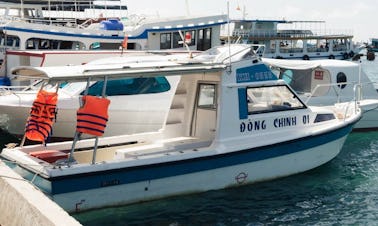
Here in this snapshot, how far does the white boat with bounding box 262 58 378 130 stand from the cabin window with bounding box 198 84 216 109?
265 inches

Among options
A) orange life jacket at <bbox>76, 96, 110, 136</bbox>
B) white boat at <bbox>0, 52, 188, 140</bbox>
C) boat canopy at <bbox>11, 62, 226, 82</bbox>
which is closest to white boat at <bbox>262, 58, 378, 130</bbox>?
white boat at <bbox>0, 52, 188, 140</bbox>

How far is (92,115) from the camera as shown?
366 inches

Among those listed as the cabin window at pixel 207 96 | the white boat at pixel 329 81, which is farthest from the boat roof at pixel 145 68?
the white boat at pixel 329 81

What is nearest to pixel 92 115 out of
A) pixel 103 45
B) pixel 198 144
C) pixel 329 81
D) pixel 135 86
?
pixel 198 144

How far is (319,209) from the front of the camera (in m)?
10.9

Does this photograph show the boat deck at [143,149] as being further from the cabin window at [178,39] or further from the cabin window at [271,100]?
the cabin window at [178,39]

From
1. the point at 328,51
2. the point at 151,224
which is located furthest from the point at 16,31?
the point at 328,51

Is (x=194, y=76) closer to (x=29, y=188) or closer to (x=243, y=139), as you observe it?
(x=243, y=139)

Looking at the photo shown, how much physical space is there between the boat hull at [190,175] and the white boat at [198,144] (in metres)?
0.02

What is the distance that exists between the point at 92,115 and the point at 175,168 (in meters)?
2.02

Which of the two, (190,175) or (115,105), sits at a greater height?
(115,105)

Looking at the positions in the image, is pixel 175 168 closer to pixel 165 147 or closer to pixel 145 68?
pixel 165 147

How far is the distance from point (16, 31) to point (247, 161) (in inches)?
562

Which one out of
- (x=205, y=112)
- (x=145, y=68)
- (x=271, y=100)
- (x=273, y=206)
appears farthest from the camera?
(x=271, y=100)
